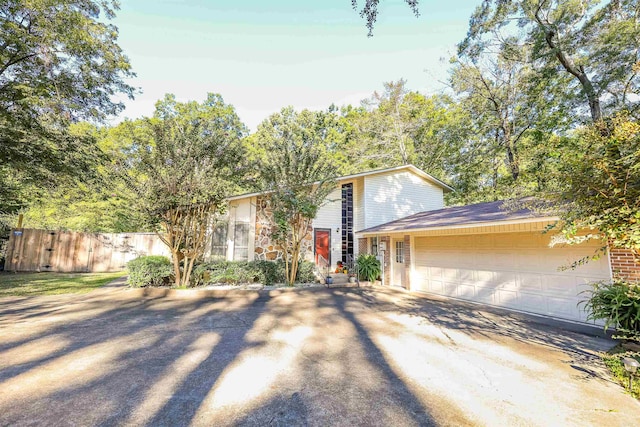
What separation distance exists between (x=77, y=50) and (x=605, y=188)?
13717mm

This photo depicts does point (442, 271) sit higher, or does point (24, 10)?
point (24, 10)

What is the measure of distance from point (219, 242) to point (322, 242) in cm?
456

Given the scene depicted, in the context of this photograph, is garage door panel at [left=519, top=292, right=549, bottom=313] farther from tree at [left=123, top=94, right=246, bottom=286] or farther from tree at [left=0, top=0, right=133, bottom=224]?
tree at [left=0, top=0, right=133, bottom=224]

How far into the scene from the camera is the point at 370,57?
28.7ft

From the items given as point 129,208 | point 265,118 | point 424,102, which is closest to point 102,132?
point 265,118

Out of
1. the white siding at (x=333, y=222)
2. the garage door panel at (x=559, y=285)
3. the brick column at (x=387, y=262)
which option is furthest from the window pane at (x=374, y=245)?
the garage door panel at (x=559, y=285)

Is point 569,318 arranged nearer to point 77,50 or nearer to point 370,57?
point 370,57

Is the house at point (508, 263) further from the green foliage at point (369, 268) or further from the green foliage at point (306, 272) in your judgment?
the green foliage at point (306, 272)

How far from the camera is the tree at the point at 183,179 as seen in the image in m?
7.91

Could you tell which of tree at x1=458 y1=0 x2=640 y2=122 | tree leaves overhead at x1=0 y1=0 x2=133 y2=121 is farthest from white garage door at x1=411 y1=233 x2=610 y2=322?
tree leaves overhead at x1=0 y1=0 x2=133 y2=121

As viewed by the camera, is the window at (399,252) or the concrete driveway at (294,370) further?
the window at (399,252)

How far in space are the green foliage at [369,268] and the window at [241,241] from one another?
4.85m

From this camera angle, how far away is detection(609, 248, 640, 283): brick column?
16.0ft

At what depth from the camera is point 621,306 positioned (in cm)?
419
